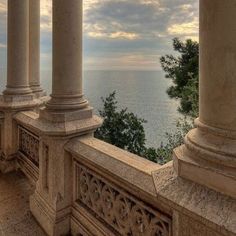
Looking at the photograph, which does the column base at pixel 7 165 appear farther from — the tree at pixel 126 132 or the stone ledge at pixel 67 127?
the tree at pixel 126 132

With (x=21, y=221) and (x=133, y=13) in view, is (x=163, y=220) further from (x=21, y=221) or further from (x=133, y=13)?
(x=133, y=13)

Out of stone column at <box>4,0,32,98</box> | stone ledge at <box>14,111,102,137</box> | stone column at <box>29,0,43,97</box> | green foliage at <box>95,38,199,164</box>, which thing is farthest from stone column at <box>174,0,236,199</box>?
green foliage at <box>95,38,199,164</box>

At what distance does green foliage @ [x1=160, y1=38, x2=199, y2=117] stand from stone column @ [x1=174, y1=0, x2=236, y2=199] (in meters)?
19.4

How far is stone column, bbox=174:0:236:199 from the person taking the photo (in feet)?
6.36

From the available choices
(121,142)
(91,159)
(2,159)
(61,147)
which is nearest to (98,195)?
(91,159)

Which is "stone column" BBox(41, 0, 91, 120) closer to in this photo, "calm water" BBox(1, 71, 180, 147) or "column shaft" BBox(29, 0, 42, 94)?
"column shaft" BBox(29, 0, 42, 94)

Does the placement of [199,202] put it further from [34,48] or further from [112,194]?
[34,48]

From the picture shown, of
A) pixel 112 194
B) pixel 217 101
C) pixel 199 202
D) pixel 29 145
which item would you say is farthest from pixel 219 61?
pixel 29 145

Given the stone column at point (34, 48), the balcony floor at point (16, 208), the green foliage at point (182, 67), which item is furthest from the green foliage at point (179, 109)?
the balcony floor at point (16, 208)

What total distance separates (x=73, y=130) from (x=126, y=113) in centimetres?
2442

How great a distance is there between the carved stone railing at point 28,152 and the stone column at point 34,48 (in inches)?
55.7

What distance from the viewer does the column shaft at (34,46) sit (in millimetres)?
7256

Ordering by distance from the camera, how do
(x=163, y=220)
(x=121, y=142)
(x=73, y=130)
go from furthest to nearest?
(x=121, y=142) → (x=73, y=130) → (x=163, y=220)

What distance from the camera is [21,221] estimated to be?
437 cm
